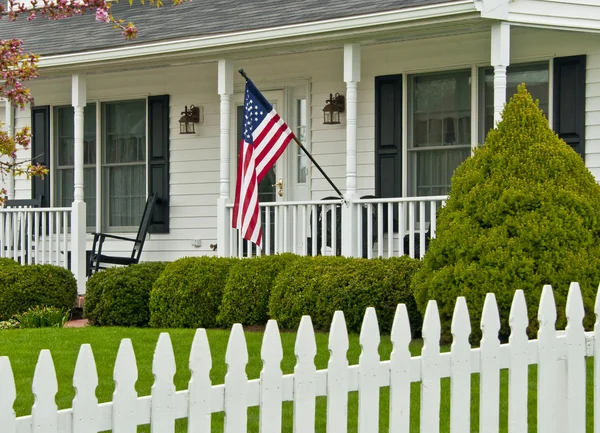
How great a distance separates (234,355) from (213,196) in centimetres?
1025

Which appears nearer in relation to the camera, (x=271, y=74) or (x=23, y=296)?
(x=23, y=296)

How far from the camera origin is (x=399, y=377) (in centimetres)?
405

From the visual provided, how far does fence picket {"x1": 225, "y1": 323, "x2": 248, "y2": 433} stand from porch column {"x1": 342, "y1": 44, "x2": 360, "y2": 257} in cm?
715

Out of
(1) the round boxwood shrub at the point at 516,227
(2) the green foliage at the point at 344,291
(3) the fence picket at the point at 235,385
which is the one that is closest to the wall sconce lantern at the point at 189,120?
(2) the green foliage at the point at 344,291

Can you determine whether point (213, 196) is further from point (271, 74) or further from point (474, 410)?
point (474, 410)

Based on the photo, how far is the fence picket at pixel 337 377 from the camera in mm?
3846

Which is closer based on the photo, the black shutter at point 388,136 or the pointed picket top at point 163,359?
the pointed picket top at point 163,359

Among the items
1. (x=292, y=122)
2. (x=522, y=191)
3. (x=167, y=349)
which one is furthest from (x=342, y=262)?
(x=167, y=349)

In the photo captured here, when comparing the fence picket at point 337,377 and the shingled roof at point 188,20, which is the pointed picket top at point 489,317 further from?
the shingled roof at point 188,20

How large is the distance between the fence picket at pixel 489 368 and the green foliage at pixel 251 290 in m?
6.13

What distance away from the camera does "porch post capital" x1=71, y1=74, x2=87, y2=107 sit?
13203 millimetres

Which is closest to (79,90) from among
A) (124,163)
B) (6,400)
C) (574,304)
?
(124,163)

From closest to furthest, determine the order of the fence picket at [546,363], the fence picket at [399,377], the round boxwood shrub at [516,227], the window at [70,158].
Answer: the fence picket at [399,377], the fence picket at [546,363], the round boxwood shrub at [516,227], the window at [70,158]

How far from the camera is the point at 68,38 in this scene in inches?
555
